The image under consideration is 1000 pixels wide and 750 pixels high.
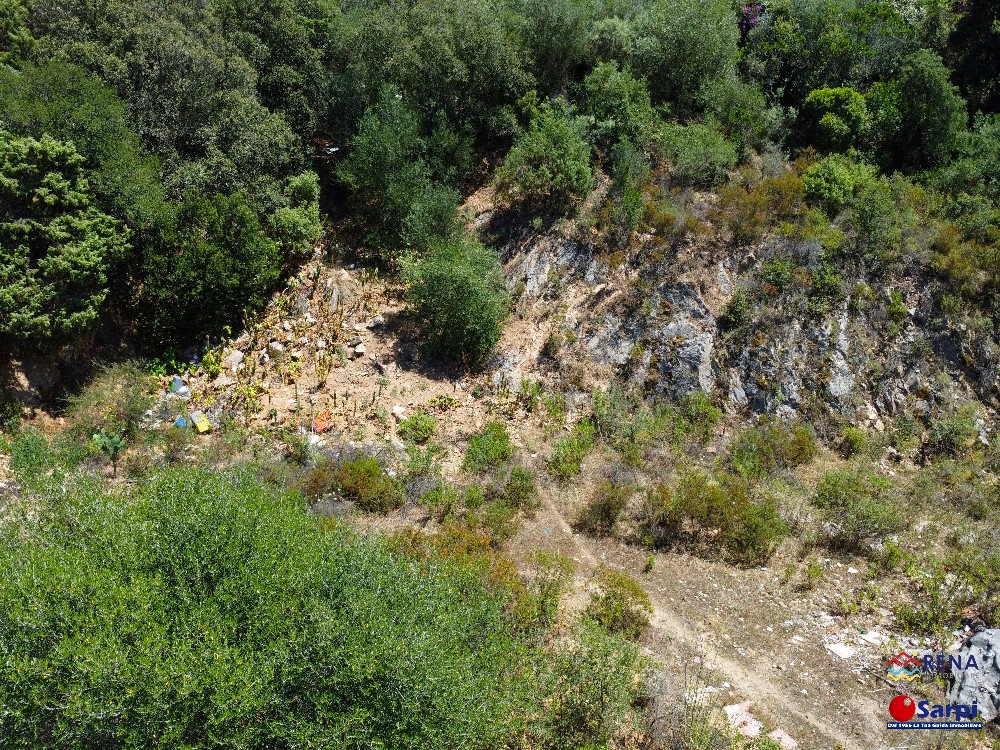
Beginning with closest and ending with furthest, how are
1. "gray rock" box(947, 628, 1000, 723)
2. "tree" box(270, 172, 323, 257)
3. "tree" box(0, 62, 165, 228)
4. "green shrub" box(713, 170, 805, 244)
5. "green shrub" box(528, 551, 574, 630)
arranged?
"gray rock" box(947, 628, 1000, 723)
"green shrub" box(528, 551, 574, 630)
"tree" box(0, 62, 165, 228)
"green shrub" box(713, 170, 805, 244)
"tree" box(270, 172, 323, 257)

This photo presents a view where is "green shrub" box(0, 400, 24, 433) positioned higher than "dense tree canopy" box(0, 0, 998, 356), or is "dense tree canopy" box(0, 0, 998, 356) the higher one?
"dense tree canopy" box(0, 0, 998, 356)

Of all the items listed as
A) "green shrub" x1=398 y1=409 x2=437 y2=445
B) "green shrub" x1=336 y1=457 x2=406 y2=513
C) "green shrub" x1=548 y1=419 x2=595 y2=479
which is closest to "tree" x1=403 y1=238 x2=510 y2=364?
"green shrub" x1=398 y1=409 x2=437 y2=445

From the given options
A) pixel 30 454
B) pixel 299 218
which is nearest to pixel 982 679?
pixel 30 454

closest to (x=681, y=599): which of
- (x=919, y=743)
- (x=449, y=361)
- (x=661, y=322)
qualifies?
(x=919, y=743)

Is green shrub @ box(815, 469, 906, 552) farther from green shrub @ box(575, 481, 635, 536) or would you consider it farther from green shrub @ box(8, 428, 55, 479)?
green shrub @ box(8, 428, 55, 479)

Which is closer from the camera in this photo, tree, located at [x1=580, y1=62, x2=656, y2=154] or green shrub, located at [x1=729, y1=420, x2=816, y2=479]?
green shrub, located at [x1=729, y1=420, x2=816, y2=479]

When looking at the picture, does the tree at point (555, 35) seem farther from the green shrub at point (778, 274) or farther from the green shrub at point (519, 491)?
the green shrub at point (519, 491)
